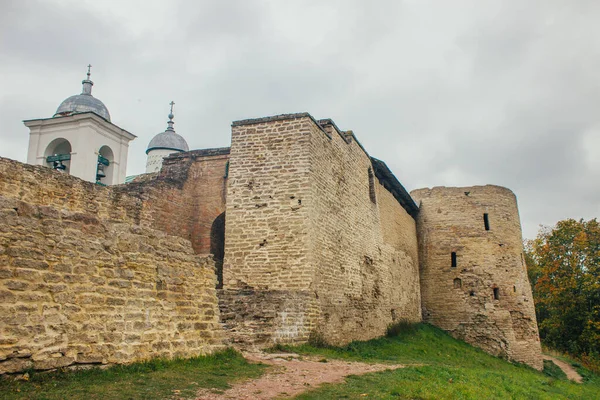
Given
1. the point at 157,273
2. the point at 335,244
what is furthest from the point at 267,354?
the point at 335,244

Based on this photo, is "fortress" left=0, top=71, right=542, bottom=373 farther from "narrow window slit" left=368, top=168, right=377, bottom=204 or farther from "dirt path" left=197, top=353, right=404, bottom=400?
"dirt path" left=197, top=353, right=404, bottom=400

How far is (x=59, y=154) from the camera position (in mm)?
22156

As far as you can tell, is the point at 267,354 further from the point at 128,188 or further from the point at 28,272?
the point at 128,188

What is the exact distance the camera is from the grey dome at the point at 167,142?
39.3 m

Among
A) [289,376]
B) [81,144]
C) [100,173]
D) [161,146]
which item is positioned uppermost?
[161,146]

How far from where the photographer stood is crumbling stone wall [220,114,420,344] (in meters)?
10.9

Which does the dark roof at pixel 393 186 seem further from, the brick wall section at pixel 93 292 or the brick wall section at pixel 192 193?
the brick wall section at pixel 93 292

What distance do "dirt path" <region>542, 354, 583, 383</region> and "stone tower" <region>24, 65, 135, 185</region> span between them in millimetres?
20821

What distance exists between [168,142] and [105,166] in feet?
52.5

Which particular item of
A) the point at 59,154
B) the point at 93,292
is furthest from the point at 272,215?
the point at 59,154

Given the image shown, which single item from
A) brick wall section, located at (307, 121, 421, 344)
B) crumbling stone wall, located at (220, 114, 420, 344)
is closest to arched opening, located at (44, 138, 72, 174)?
crumbling stone wall, located at (220, 114, 420, 344)

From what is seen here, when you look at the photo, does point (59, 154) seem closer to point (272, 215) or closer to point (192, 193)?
point (192, 193)

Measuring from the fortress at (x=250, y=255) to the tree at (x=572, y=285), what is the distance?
733 cm

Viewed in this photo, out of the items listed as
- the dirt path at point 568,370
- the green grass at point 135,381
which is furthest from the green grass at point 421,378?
the green grass at point 135,381
